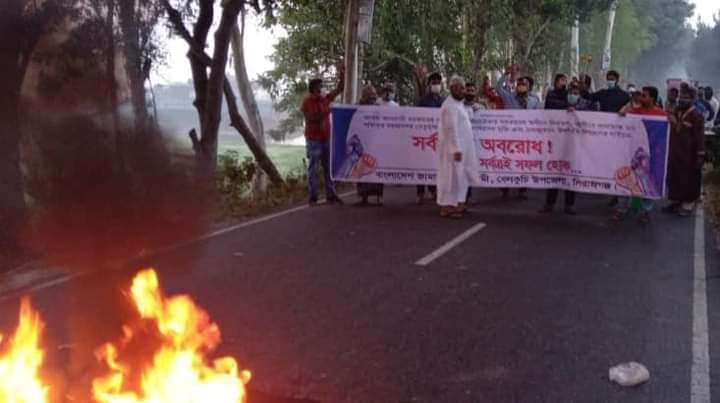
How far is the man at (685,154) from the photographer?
1085cm

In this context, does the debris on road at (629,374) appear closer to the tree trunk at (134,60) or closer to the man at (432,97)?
the tree trunk at (134,60)

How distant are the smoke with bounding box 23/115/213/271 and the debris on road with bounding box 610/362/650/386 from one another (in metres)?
2.50

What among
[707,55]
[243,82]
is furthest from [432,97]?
[707,55]

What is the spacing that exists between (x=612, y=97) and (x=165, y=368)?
10096mm

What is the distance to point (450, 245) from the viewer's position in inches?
333

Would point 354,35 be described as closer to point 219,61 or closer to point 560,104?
point 219,61

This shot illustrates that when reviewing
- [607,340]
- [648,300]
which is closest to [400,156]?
[648,300]

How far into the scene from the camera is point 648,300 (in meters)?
6.41

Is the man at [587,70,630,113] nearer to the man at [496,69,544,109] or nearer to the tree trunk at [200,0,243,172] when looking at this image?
the man at [496,69,544,109]

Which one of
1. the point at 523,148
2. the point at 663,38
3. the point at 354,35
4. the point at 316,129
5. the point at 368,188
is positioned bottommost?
the point at 368,188

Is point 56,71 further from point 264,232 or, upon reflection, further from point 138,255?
point 264,232

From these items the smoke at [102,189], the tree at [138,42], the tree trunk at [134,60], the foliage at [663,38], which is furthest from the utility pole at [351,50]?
the foliage at [663,38]

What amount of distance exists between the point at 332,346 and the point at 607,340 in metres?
1.77

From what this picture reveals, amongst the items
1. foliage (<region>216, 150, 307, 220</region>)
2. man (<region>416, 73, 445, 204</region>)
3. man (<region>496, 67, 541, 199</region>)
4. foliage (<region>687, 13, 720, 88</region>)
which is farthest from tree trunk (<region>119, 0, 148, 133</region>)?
foliage (<region>687, 13, 720, 88</region>)
